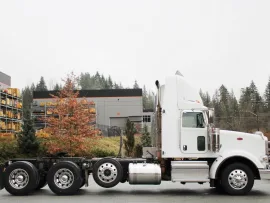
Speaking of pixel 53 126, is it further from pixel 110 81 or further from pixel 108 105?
pixel 110 81

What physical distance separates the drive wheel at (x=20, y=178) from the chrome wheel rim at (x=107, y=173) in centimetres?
223

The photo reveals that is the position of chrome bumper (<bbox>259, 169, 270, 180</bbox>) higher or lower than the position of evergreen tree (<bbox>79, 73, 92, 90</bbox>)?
lower

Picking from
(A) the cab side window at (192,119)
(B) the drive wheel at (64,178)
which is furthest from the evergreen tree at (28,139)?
(A) the cab side window at (192,119)

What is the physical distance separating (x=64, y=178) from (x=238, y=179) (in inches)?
231

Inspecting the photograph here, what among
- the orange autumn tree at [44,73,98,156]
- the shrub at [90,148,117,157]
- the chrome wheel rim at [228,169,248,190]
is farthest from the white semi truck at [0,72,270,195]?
the shrub at [90,148,117,157]

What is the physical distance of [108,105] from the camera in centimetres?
8712

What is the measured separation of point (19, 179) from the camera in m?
14.1

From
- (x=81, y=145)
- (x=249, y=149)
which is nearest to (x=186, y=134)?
(x=249, y=149)

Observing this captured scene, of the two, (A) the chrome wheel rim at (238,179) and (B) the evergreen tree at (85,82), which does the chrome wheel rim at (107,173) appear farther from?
(B) the evergreen tree at (85,82)

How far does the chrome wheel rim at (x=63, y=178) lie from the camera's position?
13969 millimetres

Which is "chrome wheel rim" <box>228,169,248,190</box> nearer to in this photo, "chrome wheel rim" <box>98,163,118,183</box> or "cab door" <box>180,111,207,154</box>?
"cab door" <box>180,111,207,154</box>

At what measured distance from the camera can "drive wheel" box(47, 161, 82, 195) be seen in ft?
45.6

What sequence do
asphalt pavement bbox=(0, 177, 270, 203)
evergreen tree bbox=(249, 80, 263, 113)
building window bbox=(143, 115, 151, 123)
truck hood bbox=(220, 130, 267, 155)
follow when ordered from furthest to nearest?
building window bbox=(143, 115, 151, 123)
evergreen tree bbox=(249, 80, 263, 113)
truck hood bbox=(220, 130, 267, 155)
asphalt pavement bbox=(0, 177, 270, 203)

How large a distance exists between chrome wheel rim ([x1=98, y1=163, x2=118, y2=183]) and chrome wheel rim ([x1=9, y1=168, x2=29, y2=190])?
2.53m
